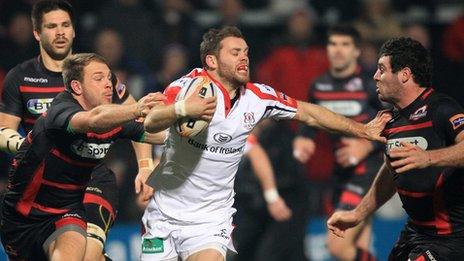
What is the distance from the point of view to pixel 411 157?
25.0 feet

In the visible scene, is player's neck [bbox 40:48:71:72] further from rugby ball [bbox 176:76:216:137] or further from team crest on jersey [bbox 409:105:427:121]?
team crest on jersey [bbox 409:105:427:121]

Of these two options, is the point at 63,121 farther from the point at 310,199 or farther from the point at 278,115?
the point at 310,199

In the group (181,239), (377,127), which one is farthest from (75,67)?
(377,127)

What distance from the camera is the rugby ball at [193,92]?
823 centimetres

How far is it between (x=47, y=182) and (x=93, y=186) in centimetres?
78

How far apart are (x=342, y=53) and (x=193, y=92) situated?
4.30 meters

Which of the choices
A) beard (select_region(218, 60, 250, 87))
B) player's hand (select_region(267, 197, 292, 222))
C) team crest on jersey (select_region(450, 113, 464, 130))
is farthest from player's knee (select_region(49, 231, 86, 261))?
player's hand (select_region(267, 197, 292, 222))

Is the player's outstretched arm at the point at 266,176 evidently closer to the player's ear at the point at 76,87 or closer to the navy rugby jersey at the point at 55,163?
the navy rugby jersey at the point at 55,163

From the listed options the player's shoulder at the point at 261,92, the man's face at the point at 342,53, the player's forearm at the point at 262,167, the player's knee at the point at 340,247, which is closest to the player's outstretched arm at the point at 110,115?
the player's shoulder at the point at 261,92

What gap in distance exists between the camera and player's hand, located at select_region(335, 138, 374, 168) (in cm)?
1184

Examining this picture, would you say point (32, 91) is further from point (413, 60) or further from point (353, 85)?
point (353, 85)

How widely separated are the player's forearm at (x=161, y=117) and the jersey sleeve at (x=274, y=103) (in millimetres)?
1001

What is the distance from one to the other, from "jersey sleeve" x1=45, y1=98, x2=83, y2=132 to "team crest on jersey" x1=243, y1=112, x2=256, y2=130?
1144 millimetres

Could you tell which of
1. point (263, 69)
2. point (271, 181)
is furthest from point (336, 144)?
point (263, 69)
